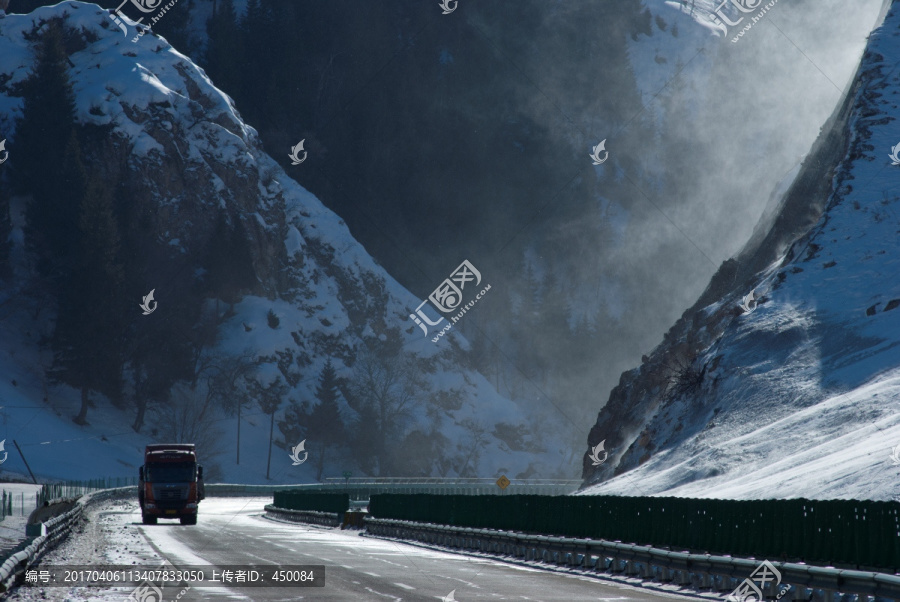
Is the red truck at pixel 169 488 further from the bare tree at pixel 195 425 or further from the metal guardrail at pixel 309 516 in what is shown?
the bare tree at pixel 195 425

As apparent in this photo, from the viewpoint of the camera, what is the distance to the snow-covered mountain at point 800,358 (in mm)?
42906

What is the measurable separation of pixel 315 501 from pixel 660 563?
113ft

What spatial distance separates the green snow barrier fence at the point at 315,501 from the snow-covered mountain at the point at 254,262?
43157mm

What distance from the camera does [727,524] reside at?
22391 millimetres

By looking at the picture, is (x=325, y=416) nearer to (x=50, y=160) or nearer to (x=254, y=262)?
(x=254, y=262)

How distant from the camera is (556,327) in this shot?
515ft

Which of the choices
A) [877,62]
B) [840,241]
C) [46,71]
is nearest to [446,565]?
[840,241]

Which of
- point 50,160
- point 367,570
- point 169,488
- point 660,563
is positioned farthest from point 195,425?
point 660,563

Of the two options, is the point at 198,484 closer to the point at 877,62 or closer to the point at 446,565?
the point at 446,565

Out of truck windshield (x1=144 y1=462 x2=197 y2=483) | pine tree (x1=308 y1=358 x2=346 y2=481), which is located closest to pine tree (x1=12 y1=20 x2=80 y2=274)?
pine tree (x1=308 y1=358 x2=346 y2=481)

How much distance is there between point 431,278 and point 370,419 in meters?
37.0

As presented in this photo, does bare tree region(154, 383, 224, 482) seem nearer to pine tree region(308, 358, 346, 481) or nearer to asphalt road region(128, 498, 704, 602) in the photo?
pine tree region(308, 358, 346, 481)

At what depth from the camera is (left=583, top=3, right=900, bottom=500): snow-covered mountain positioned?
42.9m

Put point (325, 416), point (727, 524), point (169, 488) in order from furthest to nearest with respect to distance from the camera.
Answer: point (325, 416)
point (169, 488)
point (727, 524)
